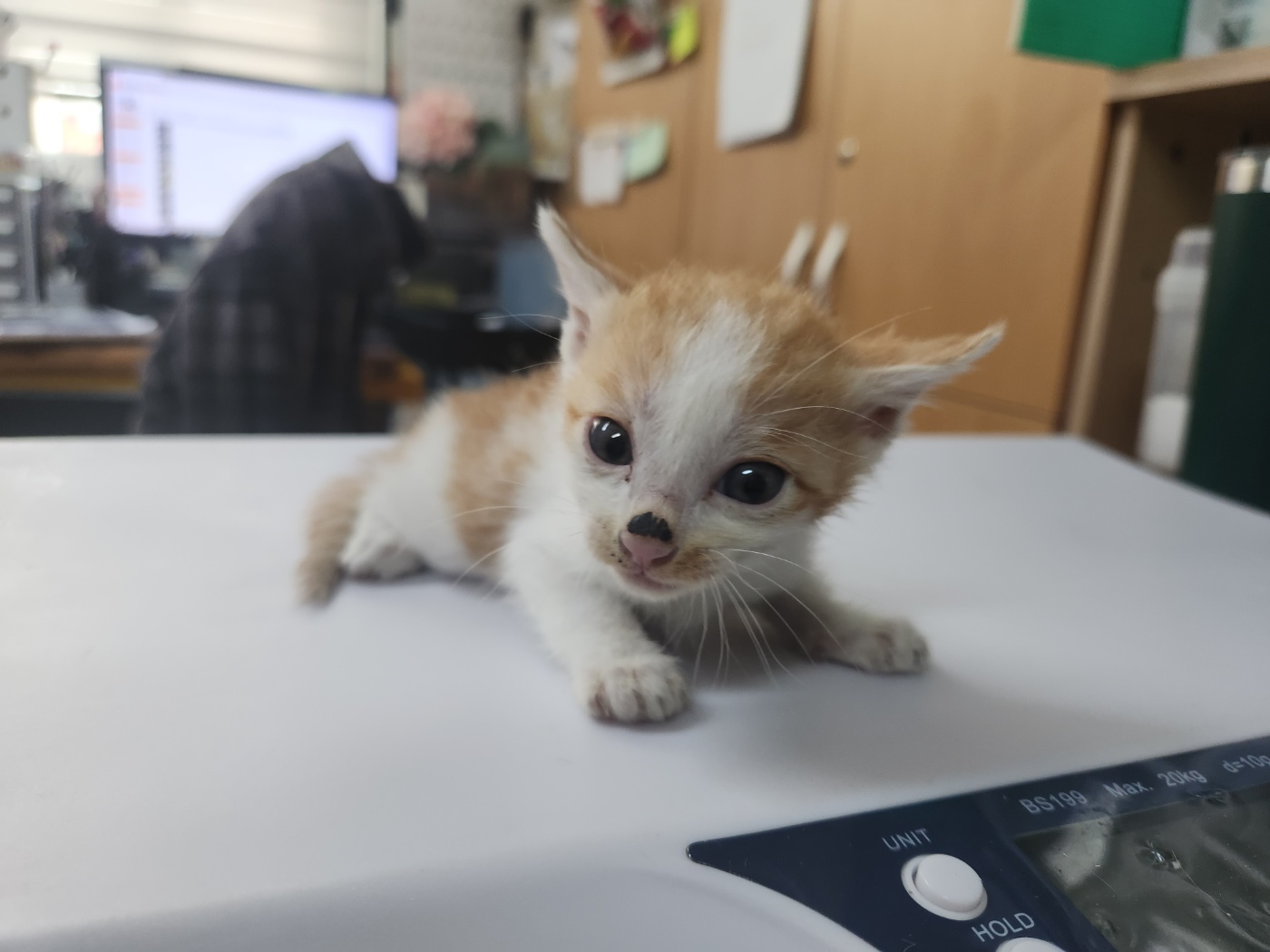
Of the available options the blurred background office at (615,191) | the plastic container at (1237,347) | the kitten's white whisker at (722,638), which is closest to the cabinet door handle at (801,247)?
the blurred background office at (615,191)

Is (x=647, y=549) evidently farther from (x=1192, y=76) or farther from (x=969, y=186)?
(x=969, y=186)

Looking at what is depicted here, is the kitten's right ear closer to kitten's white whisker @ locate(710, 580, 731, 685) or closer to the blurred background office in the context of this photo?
the blurred background office

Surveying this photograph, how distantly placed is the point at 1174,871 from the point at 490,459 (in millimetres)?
539

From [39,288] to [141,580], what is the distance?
5.30ft

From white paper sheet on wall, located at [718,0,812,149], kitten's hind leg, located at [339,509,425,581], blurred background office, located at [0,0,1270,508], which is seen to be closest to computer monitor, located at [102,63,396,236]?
blurred background office, located at [0,0,1270,508]

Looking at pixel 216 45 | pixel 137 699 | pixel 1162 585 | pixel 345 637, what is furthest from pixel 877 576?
pixel 216 45

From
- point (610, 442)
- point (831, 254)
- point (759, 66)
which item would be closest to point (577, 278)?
point (610, 442)

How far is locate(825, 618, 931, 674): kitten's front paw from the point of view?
523 millimetres

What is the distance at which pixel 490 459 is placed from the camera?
721 mm

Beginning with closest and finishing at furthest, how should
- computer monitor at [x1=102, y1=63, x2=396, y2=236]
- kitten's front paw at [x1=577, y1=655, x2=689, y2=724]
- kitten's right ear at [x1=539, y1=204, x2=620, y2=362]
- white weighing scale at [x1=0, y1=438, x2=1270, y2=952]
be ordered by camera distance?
white weighing scale at [x1=0, y1=438, x2=1270, y2=952]
kitten's front paw at [x1=577, y1=655, x2=689, y2=724]
kitten's right ear at [x1=539, y1=204, x2=620, y2=362]
computer monitor at [x1=102, y1=63, x2=396, y2=236]

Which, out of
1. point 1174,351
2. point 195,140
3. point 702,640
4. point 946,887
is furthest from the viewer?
point 195,140

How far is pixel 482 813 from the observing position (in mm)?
360

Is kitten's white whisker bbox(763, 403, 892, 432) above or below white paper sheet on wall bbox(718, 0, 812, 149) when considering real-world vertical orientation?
below

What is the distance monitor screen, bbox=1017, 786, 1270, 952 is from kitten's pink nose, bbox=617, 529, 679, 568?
214 millimetres
